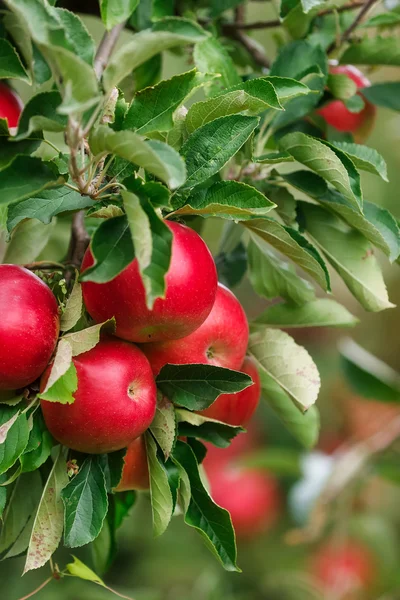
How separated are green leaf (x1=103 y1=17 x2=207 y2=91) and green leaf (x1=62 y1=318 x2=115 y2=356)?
0.56 feet

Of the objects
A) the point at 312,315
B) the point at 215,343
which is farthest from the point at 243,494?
the point at 215,343

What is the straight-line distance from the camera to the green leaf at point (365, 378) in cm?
125

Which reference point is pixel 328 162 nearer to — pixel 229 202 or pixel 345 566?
pixel 229 202

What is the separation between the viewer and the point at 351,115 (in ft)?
2.83

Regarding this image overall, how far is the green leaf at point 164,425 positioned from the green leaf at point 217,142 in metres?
0.18

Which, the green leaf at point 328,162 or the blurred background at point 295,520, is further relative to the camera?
the blurred background at point 295,520

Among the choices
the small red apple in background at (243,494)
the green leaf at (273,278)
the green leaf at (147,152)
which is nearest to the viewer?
the green leaf at (147,152)

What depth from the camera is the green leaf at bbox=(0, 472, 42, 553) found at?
2.03 feet

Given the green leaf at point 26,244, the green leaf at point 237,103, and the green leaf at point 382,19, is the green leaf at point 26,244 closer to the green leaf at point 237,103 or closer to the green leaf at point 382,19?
the green leaf at point 237,103

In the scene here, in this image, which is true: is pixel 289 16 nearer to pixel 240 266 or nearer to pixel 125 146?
pixel 240 266

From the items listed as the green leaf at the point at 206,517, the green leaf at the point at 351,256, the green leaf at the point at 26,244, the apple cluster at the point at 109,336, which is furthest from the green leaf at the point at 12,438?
the green leaf at the point at 351,256

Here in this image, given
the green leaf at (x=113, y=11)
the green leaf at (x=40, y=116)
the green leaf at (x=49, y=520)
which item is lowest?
the green leaf at (x=49, y=520)

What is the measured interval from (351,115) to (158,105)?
1.31ft

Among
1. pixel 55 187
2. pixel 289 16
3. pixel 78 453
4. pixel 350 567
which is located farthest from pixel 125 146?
pixel 350 567
